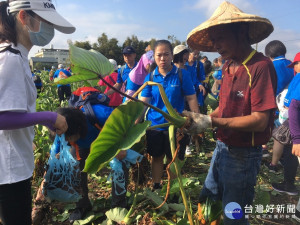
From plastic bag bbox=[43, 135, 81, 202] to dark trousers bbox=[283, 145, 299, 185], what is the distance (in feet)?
7.55

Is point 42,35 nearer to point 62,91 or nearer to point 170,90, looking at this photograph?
point 170,90

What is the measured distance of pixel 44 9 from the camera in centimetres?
134

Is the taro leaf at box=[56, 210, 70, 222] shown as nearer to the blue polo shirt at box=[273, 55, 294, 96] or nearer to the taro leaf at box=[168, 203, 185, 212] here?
the taro leaf at box=[168, 203, 185, 212]

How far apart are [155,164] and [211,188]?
1038 mm

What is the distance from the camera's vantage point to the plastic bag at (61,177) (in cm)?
189

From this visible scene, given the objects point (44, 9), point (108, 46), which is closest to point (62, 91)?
point (44, 9)

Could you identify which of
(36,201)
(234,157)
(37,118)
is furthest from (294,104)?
(36,201)

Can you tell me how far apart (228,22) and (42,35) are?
41.4 inches

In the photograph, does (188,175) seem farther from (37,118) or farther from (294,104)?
(37,118)

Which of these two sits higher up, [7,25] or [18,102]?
[7,25]

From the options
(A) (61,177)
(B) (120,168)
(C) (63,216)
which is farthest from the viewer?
(C) (63,216)

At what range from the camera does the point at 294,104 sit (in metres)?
1.98

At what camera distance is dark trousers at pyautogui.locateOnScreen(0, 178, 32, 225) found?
4.23 feet

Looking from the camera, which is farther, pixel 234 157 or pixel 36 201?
pixel 36 201
